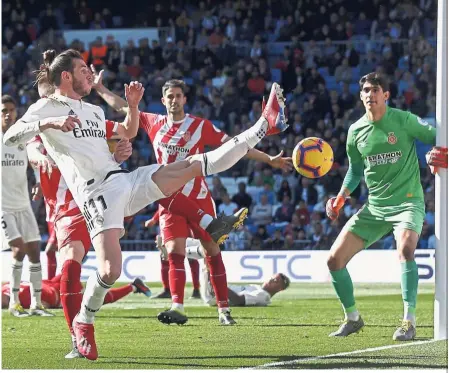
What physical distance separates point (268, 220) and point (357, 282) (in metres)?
3.51

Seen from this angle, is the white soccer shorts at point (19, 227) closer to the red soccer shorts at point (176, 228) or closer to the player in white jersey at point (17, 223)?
the player in white jersey at point (17, 223)

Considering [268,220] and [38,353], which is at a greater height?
[38,353]

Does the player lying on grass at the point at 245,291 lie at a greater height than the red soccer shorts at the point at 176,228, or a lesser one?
lesser

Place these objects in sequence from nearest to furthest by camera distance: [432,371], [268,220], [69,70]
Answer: [432,371]
[69,70]
[268,220]

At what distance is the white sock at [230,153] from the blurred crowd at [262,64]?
42.7 ft

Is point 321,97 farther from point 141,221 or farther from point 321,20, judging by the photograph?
point 141,221

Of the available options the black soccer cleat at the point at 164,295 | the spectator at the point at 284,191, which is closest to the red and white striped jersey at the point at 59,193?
the black soccer cleat at the point at 164,295

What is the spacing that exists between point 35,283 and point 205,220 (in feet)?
8.52

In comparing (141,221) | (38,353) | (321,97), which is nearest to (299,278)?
(141,221)

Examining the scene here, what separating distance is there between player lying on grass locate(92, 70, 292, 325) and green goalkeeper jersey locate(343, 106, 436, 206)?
3.99 feet

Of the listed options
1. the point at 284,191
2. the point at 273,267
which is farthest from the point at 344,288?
the point at 284,191

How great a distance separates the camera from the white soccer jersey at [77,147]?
747cm

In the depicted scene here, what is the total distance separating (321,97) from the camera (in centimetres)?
2417

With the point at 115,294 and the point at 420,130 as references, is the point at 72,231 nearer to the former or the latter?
the point at 420,130
